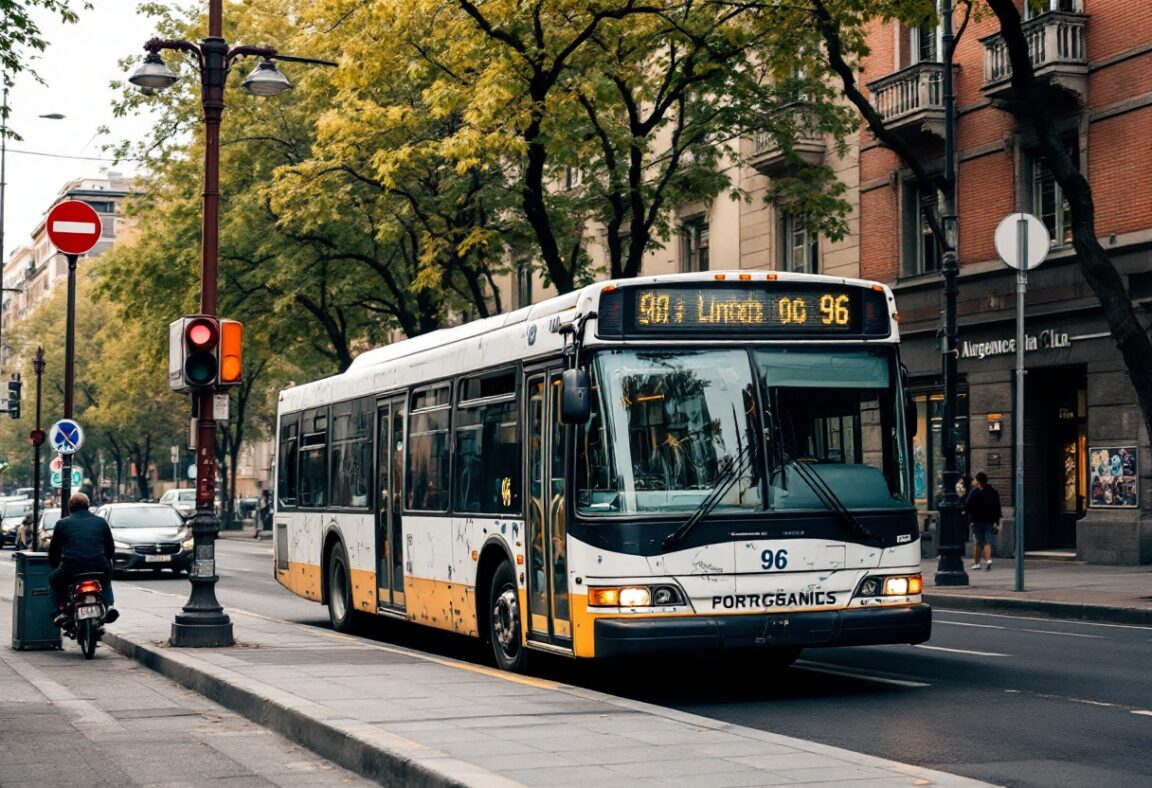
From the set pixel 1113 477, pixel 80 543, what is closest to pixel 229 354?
pixel 80 543

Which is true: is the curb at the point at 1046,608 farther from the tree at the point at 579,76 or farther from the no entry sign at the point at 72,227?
the no entry sign at the point at 72,227

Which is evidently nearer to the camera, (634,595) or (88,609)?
(634,595)

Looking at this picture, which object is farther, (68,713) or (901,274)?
(901,274)

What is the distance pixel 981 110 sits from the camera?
3088 cm

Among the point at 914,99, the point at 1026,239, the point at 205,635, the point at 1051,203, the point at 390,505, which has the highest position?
the point at 914,99

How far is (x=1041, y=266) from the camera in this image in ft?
94.5

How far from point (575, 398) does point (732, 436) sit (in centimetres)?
113

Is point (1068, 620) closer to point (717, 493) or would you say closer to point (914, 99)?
point (717, 493)

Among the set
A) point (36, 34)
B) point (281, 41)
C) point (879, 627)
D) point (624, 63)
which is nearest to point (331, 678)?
point (879, 627)

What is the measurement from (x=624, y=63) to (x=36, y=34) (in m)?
9.31

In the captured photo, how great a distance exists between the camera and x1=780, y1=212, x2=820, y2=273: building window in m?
35.9

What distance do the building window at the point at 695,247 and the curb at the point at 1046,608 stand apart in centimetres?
1854

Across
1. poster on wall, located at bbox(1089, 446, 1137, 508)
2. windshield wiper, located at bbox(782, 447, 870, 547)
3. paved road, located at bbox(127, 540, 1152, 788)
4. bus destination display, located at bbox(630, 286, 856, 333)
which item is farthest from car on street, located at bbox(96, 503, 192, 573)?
windshield wiper, located at bbox(782, 447, 870, 547)

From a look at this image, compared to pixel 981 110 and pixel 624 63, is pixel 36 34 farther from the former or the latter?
pixel 981 110
